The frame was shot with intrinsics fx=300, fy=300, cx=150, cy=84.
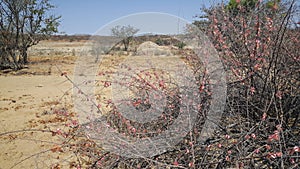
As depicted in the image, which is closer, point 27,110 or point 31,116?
point 31,116

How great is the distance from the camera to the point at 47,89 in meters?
7.84

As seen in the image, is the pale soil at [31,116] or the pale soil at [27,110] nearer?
the pale soil at [31,116]

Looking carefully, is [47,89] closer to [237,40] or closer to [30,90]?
[30,90]

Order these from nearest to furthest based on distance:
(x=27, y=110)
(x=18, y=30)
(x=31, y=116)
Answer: (x=31, y=116)
(x=27, y=110)
(x=18, y=30)

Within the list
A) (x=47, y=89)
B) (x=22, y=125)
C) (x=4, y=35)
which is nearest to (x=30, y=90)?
(x=47, y=89)

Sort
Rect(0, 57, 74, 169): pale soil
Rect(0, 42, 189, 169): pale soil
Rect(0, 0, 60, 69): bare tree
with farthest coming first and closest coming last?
Rect(0, 0, 60, 69): bare tree
Rect(0, 57, 74, 169): pale soil
Rect(0, 42, 189, 169): pale soil

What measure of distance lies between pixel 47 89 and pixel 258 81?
6.33m

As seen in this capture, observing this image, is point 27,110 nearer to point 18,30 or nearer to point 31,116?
point 31,116

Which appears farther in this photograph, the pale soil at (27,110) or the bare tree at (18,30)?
the bare tree at (18,30)

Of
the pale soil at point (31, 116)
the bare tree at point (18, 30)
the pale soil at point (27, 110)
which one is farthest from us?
the bare tree at point (18, 30)

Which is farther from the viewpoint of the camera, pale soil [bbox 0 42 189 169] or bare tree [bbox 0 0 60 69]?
bare tree [bbox 0 0 60 69]

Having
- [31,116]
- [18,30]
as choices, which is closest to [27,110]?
[31,116]

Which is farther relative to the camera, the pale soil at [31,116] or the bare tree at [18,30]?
the bare tree at [18,30]

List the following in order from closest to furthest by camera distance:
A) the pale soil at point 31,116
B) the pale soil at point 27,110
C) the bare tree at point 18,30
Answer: the pale soil at point 31,116, the pale soil at point 27,110, the bare tree at point 18,30
